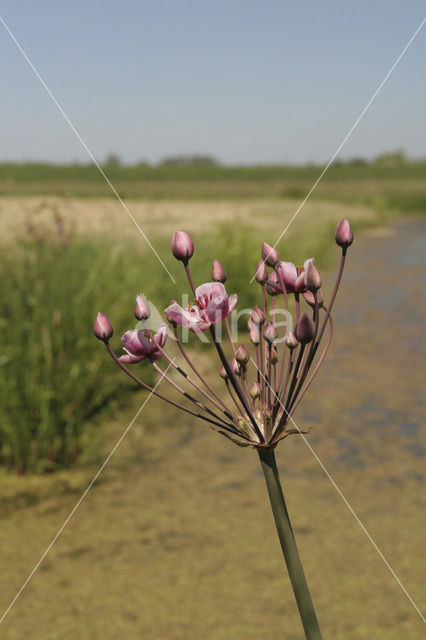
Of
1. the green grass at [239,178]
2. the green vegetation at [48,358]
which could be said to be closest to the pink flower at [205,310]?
the green vegetation at [48,358]

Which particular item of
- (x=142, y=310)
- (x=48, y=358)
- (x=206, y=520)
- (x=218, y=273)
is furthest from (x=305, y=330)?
(x=48, y=358)

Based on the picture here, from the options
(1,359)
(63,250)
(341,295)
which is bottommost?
(341,295)

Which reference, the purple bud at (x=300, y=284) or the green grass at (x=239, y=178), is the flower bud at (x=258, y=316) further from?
the green grass at (x=239, y=178)

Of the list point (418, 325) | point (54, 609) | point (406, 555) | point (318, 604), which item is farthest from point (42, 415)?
point (418, 325)

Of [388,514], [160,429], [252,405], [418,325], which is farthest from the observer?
[418,325]

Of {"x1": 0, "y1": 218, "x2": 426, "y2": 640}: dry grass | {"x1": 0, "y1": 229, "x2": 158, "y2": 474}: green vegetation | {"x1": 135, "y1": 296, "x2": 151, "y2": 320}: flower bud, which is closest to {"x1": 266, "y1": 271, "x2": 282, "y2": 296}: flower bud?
{"x1": 135, "y1": 296, "x2": 151, "y2": 320}: flower bud

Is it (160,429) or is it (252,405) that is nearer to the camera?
(252,405)

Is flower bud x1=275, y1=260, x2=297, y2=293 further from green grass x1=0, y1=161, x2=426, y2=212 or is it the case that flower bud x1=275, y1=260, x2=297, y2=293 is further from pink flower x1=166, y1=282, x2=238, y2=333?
green grass x1=0, y1=161, x2=426, y2=212

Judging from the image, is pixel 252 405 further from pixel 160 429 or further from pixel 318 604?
pixel 160 429
